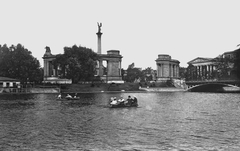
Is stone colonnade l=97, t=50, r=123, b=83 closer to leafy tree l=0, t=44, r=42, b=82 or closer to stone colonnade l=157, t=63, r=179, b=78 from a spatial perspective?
stone colonnade l=157, t=63, r=179, b=78

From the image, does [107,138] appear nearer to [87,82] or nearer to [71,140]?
[71,140]

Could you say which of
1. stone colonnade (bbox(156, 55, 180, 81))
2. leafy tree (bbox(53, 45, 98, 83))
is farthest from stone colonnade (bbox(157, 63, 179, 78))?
leafy tree (bbox(53, 45, 98, 83))

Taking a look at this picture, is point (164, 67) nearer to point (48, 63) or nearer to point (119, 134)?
point (48, 63)

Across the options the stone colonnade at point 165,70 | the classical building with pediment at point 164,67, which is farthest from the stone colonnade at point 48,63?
the stone colonnade at point 165,70

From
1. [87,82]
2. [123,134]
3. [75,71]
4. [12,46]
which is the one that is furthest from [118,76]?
[123,134]

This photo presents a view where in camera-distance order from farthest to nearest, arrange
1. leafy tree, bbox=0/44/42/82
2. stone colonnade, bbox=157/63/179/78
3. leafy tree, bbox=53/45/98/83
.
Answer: stone colonnade, bbox=157/63/179/78, leafy tree, bbox=0/44/42/82, leafy tree, bbox=53/45/98/83
